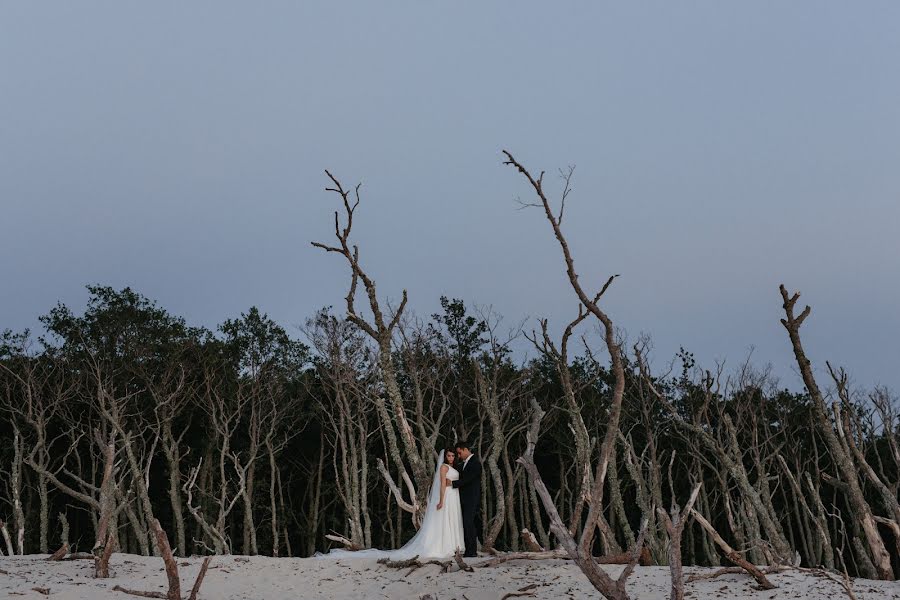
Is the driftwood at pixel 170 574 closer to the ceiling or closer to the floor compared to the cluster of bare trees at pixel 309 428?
closer to the floor

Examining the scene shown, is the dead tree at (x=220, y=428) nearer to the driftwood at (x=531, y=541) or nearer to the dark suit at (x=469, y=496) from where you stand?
the dark suit at (x=469, y=496)

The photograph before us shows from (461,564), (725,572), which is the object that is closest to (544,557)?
(461,564)

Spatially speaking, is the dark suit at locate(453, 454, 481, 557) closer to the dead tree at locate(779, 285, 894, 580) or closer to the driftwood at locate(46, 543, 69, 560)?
the dead tree at locate(779, 285, 894, 580)

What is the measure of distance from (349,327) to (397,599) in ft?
64.7

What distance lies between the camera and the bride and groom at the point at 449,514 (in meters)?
13.8

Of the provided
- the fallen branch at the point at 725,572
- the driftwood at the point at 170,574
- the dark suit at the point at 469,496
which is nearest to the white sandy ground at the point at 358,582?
the fallen branch at the point at 725,572

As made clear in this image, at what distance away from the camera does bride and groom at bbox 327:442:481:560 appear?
45.3 ft

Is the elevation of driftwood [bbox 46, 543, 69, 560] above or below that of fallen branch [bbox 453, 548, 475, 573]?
above

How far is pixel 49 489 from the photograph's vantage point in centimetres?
3216

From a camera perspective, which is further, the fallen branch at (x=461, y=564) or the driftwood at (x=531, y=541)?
the driftwood at (x=531, y=541)

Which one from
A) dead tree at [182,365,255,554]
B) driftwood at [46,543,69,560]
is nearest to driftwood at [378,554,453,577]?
driftwood at [46,543,69,560]

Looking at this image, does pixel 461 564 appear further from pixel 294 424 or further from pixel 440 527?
pixel 294 424

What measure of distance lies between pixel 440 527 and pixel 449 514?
0.87ft

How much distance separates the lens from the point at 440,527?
14.0 m
